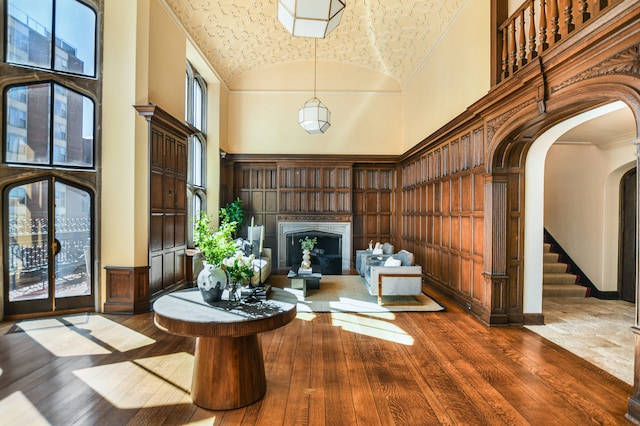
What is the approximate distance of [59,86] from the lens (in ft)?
16.9

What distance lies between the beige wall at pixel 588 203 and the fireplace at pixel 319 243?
504 cm

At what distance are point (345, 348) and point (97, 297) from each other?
3.97 metres

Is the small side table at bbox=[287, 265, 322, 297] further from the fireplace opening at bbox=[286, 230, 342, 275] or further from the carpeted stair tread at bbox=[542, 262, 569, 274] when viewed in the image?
the carpeted stair tread at bbox=[542, 262, 569, 274]

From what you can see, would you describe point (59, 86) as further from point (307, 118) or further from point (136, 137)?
point (307, 118)

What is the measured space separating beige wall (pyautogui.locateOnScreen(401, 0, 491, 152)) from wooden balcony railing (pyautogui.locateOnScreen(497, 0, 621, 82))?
41cm

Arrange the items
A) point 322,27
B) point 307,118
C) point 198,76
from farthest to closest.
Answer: point 198,76
point 307,118
point 322,27

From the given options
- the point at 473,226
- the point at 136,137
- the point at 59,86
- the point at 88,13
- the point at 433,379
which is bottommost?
the point at 433,379

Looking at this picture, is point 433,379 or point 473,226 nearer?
point 433,379

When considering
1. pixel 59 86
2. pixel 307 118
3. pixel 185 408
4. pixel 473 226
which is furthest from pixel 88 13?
pixel 473 226

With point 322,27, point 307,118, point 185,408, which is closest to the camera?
point 185,408

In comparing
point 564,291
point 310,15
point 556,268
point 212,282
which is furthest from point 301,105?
point 212,282

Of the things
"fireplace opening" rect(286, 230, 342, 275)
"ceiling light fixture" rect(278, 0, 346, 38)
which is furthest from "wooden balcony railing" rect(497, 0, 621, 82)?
"fireplace opening" rect(286, 230, 342, 275)

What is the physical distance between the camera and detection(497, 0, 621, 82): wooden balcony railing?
325 cm

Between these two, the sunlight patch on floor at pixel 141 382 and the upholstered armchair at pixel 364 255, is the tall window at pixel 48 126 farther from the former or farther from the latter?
the upholstered armchair at pixel 364 255
